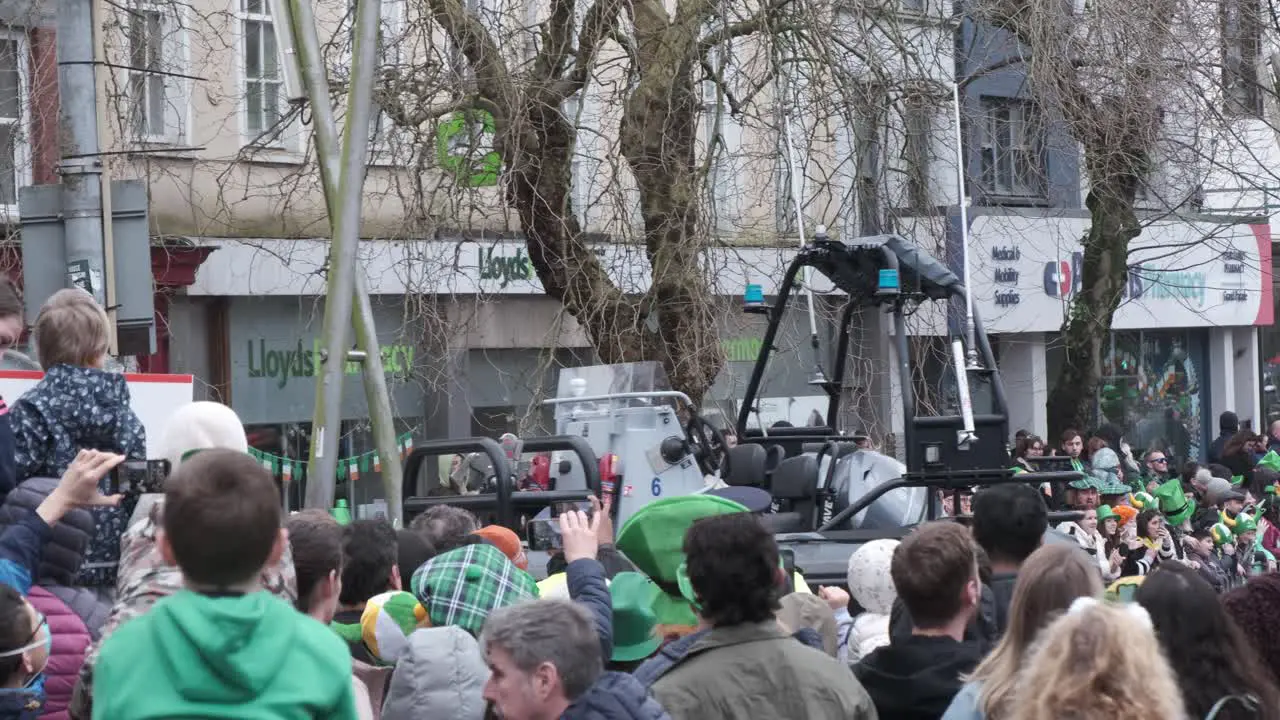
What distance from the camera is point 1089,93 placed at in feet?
48.6

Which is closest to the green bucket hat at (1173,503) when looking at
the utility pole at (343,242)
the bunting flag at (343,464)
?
the utility pole at (343,242)

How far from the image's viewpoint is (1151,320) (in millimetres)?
27250

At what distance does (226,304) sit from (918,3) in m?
6.89

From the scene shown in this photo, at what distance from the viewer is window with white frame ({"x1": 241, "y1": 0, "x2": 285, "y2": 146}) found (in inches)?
661

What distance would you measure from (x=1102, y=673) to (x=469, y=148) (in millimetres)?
9953

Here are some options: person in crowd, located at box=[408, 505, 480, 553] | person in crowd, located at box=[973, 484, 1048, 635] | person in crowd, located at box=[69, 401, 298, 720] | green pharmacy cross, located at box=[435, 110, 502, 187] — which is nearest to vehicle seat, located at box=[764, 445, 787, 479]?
green pharmacy cross, located at box=[435, 110, 502, 187]

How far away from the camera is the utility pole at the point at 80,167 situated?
294 inches

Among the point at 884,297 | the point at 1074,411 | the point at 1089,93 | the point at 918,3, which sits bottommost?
the point at 1074,411

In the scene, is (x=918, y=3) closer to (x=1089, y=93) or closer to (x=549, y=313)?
(x=1089, y=93)

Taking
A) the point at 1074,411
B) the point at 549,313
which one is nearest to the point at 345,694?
the point at 549,313

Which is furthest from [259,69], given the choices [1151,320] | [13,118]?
[1151,320]

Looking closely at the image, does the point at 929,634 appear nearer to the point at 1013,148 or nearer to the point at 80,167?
the point at 80,167

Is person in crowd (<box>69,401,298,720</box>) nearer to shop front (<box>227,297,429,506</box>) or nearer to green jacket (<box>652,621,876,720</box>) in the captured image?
green jacket (<box>652,621,876,720</box>)

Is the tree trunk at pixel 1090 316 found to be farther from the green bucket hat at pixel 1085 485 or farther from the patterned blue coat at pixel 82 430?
the patterned blue coat at pixel 82 430
